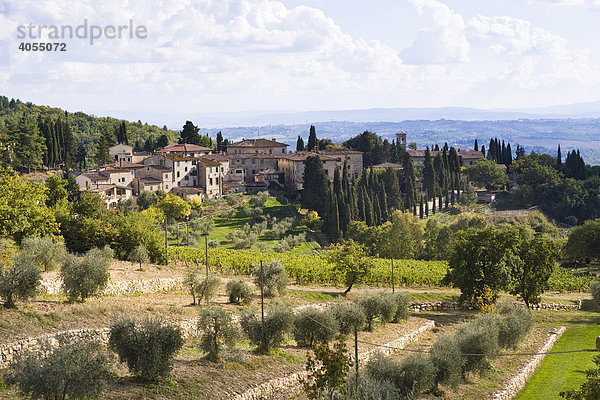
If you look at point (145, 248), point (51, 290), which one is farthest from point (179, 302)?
point (145, 248)

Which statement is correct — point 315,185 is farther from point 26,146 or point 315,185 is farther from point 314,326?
point 314,326

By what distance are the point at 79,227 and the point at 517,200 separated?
3079 inches

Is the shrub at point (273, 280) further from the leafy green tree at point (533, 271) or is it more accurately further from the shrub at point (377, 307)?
the leafy green tree at point (533, 271)

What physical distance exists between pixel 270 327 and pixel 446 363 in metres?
7.14

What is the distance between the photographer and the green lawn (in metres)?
25.2

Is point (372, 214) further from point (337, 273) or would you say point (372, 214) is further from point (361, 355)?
point (361, 355)

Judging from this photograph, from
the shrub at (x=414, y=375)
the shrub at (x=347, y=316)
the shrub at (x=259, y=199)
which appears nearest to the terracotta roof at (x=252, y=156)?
the shrub at (x=259, y=199)

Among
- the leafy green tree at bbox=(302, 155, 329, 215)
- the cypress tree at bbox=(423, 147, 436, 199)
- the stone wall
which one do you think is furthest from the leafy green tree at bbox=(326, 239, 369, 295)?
the cypress tree at bbox=(423, 147, 436, 199)

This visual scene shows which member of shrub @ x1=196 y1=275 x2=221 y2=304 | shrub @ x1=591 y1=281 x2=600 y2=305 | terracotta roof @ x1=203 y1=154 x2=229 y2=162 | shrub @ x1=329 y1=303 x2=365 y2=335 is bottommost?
shrub @ x1=591 y1=281 x2=600 y2=305

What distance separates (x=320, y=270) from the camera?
4497cm

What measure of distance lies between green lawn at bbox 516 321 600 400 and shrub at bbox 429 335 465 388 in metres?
3.62

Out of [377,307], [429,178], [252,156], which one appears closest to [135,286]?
[377,307]

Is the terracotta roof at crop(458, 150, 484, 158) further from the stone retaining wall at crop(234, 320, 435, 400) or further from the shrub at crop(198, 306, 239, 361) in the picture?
the shrub at crop(198, 306, 239, 361)

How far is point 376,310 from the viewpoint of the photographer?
32.3m
